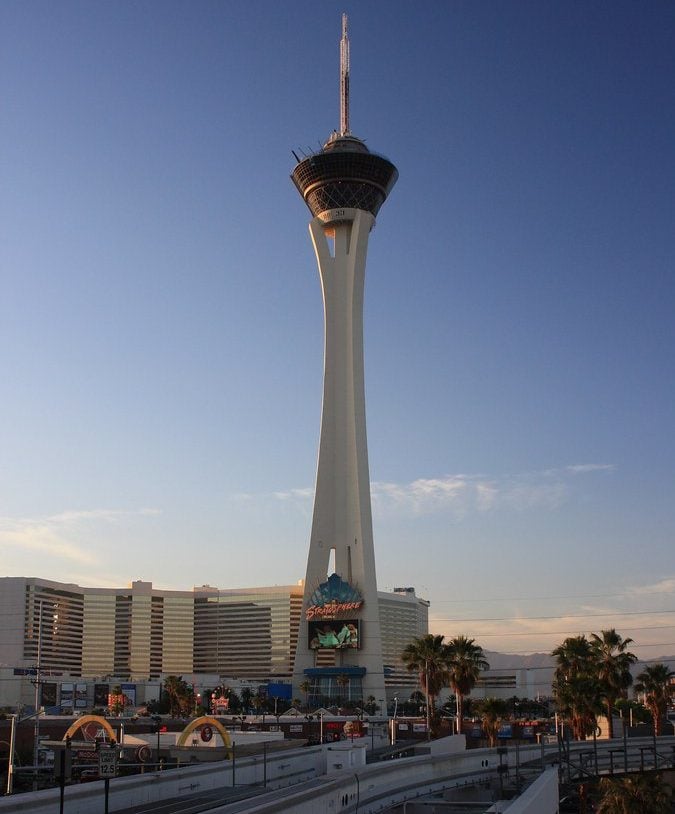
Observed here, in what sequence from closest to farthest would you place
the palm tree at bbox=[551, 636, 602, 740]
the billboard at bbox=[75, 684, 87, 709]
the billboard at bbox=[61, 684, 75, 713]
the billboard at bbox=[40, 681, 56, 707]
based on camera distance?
the palm tree at bbox=[551, 636, 602, 740] → the billboard at bbox=[61, 684, 75, 713] → the billboard at bbox=[75, 684, 87, 709] → the billboard at bbox=[40, 681, 56, 707]

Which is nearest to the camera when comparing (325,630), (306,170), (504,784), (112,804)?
(112,804)

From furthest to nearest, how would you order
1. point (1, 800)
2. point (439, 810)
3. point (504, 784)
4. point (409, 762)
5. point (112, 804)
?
point (504, 784) → point (409, 762) → point (439, 810) → point (112, 804) → point (1, 800)

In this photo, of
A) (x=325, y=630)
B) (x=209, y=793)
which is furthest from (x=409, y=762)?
(x=325, y=630)

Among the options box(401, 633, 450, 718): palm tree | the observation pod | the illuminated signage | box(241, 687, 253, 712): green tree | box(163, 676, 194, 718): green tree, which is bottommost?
box(241, 687, 253, 712): green tree

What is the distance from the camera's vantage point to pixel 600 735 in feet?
326

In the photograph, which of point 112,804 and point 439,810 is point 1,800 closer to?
point 112,804

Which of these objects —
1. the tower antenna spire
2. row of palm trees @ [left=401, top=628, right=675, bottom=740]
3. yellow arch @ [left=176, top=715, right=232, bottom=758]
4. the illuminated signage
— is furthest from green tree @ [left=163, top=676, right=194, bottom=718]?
the tower antenna spire

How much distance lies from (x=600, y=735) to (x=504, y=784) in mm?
40357

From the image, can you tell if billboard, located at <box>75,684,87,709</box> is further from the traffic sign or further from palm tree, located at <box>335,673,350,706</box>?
the traffic sign

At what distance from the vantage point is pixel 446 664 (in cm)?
9169

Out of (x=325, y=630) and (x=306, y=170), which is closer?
(x=325, y=630)

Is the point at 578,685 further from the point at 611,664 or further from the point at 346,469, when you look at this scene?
the point at 346,469

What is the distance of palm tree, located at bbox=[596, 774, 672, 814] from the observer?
46344mm

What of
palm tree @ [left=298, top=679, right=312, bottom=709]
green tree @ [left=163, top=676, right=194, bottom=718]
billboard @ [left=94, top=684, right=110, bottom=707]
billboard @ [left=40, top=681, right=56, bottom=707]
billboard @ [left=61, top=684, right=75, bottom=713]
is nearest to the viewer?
green tree @ [left=163, top=676, right=194, bottom=718]
